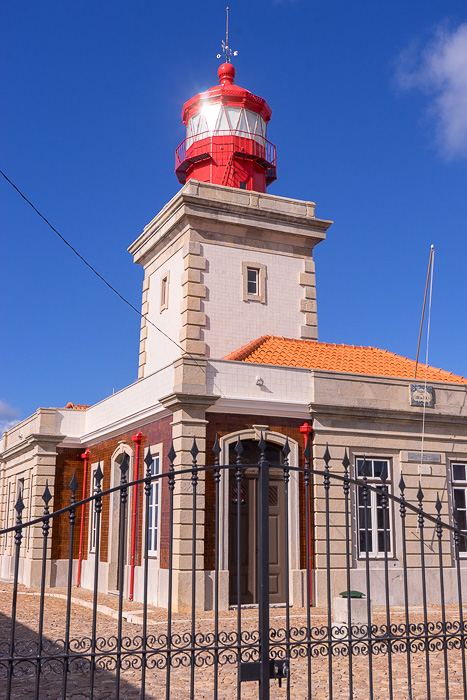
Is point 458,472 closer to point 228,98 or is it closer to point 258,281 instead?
point 258,281

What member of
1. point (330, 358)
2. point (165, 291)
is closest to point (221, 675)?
point (330, 358)

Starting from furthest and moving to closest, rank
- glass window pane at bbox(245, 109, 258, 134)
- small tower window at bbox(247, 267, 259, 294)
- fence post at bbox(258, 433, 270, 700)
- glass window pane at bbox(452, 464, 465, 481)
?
glass window pane at bbox(245, 109, 258, 134) < small tower window at bbox(247, 267, 259, 294) < glass window pane at bbox(452, 464, 465, 481) < fence post at bbox(258, 433, 270, 700)

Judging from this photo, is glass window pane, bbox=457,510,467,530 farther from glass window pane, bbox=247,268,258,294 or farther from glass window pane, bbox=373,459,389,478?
glass window pane, bbox=247,268,258,294

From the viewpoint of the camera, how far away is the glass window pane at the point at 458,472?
16359 millimetres

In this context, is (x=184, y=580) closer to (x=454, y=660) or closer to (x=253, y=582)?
(x=253, y=582)

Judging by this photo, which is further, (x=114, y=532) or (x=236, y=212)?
(x=236, y=212)

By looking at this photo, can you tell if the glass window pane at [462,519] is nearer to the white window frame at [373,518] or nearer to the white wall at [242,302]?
the white window frame at [373,518]

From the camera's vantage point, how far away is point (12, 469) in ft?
80.4

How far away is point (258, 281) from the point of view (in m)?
19.5

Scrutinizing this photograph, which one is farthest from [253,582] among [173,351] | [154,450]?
[173,351]

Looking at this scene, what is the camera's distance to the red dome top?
22.8 m

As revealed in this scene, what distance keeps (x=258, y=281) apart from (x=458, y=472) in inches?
282

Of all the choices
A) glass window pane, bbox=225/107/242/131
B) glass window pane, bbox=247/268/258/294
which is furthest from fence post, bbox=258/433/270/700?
glass window pane, bbox=225/107/242/131

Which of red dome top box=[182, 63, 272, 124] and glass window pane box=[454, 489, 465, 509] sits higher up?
red dome top box=[182, 63, 272, 124]
